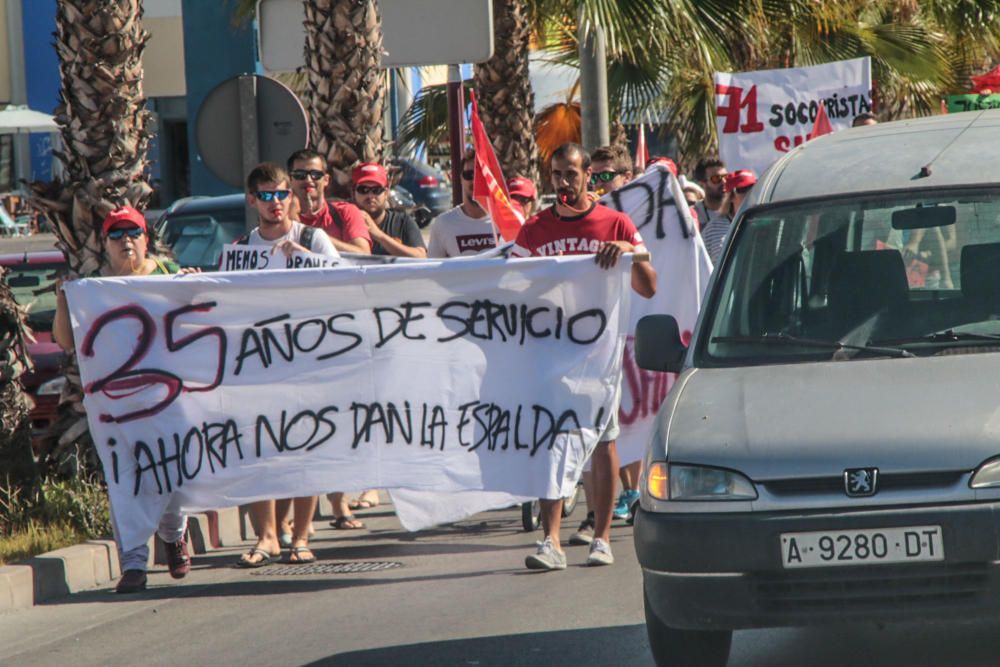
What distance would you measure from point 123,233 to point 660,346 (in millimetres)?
3552

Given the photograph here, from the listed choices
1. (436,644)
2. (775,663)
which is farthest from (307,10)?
(775,663)

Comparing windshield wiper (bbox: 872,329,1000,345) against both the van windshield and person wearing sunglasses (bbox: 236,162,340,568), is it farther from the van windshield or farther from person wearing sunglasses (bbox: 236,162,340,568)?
person wearing sunglasses (bbox: 236,162,340,568)

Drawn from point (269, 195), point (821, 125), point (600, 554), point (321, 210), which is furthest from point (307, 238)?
point (821, 125)

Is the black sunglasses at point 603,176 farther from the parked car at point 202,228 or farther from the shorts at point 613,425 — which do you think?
the parked car at point 202,228

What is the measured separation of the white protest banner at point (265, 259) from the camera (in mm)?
9180

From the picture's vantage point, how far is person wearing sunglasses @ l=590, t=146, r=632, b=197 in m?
10.8

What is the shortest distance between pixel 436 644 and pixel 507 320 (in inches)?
92.2

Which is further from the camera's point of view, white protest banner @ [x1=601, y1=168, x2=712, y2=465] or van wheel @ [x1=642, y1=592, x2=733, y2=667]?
white protest banner @ [x1=601, y1=168, x2=712, y2=465]

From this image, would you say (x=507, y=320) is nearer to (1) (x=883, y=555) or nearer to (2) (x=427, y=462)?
(2) (x=427, y=462)

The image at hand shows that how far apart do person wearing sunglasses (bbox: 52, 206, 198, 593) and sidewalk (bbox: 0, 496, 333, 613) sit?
194mm

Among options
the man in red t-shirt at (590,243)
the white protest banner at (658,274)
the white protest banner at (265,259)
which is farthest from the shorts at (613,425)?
the white protest banner at (265,259)

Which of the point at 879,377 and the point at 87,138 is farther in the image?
the point at 87,138

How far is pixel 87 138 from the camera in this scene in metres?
10.5

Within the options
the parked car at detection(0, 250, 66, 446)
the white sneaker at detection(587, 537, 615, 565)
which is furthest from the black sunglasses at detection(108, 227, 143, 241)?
the parked car at detection(0, 250, 66, 446)
